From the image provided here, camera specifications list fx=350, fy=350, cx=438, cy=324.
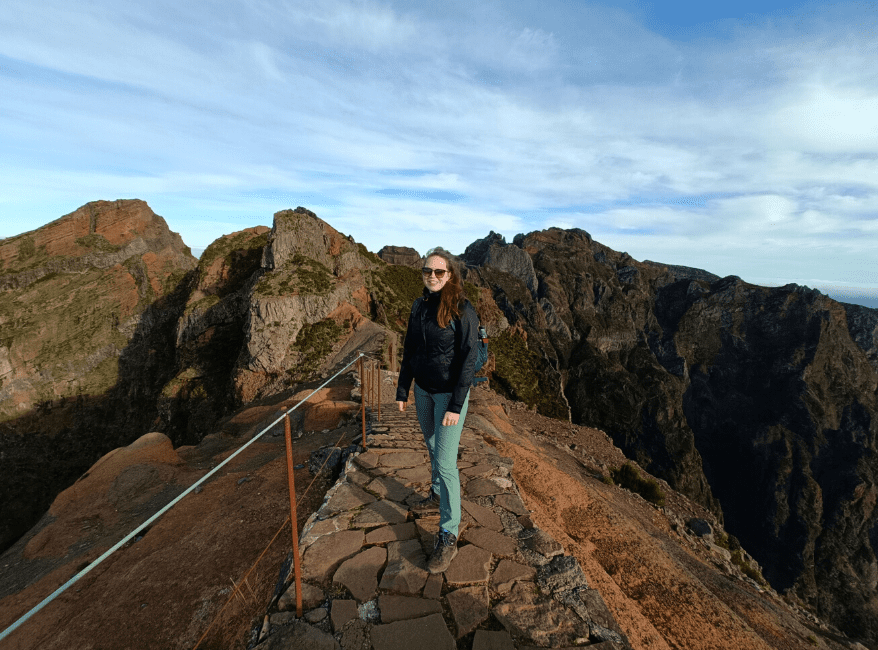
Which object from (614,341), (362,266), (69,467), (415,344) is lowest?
(69,467)

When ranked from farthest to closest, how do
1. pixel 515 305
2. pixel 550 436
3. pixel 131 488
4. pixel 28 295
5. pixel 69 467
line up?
pixel 515 305 < pixel 28 295 < pixel 69 467 < pixel 550 436 < pixel 131 488

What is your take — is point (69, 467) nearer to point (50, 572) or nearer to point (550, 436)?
point (50, 572)

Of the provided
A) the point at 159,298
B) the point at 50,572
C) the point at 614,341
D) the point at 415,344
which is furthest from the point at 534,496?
the point at 614,341

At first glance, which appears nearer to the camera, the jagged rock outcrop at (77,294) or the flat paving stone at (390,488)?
the flat paving stone at (390,488)

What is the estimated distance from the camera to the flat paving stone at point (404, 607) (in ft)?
9.16

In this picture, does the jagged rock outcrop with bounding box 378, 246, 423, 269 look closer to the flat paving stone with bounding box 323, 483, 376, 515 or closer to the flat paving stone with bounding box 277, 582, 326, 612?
the flat paving stone with bounding box 323, 483, 376, 515

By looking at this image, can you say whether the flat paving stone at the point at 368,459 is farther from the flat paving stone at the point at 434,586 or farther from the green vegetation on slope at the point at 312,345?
the green vegetation on slope at the point at 312,345

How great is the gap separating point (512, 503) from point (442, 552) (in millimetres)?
1448

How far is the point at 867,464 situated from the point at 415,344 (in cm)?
9284

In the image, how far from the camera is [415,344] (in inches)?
144

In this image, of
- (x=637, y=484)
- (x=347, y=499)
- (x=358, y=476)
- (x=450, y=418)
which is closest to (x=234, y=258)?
(x=358, y=476)

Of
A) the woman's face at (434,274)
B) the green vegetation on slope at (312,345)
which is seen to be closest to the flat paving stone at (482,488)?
the woman's face at (434,274)

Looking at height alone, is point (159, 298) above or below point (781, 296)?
below

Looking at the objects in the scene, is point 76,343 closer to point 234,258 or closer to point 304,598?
point 234,258
